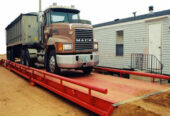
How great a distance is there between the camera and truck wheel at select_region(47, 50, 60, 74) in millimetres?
7133

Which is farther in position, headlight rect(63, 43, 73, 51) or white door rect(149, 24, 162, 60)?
white door rect(149, 24, 162, 60)

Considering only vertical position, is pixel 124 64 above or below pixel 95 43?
below

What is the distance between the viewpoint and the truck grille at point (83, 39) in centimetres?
685

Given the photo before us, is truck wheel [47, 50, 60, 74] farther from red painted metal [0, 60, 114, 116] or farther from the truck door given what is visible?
the truck door

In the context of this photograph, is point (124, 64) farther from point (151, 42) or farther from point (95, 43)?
point (95, 43)

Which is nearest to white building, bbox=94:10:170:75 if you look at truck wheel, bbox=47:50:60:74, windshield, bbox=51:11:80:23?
windshield, bbox=51:11:80:23

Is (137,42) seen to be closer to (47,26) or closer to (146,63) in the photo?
(146,63)

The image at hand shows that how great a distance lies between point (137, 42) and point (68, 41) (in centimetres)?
538

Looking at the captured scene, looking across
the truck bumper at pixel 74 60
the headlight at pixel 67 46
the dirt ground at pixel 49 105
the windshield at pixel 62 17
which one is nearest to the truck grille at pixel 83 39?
the headlight at pixel 67 46

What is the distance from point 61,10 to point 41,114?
4616 mm

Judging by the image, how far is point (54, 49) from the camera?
727 centimetres

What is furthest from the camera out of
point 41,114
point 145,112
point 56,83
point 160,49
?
point 160,49

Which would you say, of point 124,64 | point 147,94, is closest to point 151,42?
point 124,64

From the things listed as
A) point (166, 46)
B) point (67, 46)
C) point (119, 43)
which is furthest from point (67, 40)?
point (119, 43)
